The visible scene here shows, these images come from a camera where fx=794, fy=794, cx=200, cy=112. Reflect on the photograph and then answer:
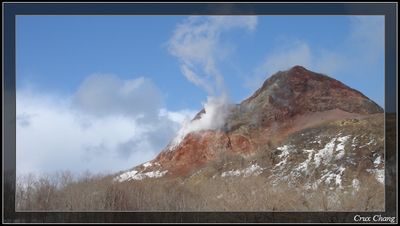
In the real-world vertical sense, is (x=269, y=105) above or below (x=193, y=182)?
above

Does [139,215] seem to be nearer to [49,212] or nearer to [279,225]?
[49,212]

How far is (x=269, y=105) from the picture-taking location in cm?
1097

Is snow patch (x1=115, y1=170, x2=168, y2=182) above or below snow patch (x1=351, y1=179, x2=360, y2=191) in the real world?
above

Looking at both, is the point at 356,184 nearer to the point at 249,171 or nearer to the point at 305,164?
the point at 305,164

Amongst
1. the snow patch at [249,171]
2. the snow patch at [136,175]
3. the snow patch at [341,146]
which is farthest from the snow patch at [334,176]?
the snow patch at [136,175]

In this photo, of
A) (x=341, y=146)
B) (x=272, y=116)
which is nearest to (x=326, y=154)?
(x=341, y=146)

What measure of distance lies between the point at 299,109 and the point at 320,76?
1.85 ft

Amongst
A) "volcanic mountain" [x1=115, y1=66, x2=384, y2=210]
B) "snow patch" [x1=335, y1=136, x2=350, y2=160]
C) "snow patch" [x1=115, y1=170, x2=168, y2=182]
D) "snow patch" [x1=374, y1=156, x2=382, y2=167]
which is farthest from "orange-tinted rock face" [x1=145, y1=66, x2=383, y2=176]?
"snow patch" [x1=374, y1=156, x2=382, y2=167]

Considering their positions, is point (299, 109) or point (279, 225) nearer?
point (279, 225)

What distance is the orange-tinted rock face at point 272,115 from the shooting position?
10789 mm

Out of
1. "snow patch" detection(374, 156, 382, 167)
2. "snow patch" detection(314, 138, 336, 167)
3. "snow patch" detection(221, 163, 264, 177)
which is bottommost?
"snow patch" detection(221, 163, 264, 177)

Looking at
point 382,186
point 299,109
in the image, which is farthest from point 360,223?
point 299,109

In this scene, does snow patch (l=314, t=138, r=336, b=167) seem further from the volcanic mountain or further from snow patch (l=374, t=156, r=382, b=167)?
snow patch (l=374, t=156, r=382, b=167)

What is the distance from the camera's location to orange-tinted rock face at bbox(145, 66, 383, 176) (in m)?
10.8
